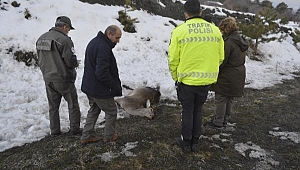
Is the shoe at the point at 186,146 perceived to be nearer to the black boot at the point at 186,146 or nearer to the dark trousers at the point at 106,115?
the black boot at the point at 186,146

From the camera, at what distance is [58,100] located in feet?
13.5

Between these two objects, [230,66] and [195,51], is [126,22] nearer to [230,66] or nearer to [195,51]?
[230,66]

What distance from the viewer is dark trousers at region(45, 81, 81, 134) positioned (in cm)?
396

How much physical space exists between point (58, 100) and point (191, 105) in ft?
7.14

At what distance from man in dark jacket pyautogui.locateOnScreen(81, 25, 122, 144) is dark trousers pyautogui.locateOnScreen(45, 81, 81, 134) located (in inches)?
17.7

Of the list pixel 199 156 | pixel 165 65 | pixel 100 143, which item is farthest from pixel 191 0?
pixel 165 65

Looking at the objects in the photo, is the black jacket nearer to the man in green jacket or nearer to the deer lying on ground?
the man in green jacket

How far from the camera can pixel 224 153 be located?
3.72m

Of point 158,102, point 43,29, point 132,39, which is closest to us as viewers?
point 158,102

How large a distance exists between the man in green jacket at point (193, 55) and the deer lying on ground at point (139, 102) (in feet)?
5.61

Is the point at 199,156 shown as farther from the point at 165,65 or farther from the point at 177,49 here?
the point at 165,65

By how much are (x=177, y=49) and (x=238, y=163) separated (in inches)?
70.6

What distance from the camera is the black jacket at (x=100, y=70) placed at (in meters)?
3.34

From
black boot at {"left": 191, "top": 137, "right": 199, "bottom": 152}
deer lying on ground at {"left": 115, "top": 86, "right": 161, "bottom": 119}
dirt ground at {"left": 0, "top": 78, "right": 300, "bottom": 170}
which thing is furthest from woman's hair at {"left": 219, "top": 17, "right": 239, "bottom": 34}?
deer lying on ground at {"left": 115, "top": 86, "right": 161, "bottom": 119}
